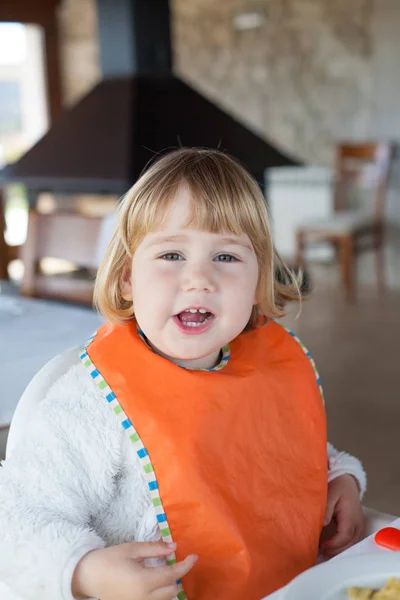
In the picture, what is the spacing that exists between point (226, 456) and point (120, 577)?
0.78 feet

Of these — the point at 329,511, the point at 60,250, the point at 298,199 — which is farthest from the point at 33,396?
the point at 298,199

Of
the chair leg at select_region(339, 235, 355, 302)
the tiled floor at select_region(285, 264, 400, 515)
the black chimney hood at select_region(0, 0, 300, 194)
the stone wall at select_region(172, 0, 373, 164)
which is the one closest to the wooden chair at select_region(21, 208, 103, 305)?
the black chimney hood at select_region(0, 0, 300, 194)

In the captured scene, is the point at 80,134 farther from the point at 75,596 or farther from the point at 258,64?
the point at 258,64

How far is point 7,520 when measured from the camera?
82 centimetres

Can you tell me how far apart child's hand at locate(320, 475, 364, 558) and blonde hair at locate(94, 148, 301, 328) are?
344mm

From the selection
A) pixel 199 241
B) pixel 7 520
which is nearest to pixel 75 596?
pixel 7 520

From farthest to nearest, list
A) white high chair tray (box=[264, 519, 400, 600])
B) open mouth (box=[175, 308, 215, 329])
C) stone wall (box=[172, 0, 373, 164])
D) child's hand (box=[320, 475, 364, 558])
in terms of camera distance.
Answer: stone wall (box=[172, 0, 373, 164]) < child's hand (box=[320, 475, 364, 558]) < open mouth (box=[175, 308, 215, 329]) < white high chair tray (box=[264, 519, 400, 600])

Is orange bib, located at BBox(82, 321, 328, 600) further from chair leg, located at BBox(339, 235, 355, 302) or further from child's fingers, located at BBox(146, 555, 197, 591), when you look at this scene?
chair leg, located at BBox(339, 235, 355, 302)

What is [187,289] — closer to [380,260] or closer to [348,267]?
[348,267]

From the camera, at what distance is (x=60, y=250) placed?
2.29 metres

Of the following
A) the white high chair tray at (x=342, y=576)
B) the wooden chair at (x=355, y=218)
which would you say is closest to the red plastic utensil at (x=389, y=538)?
the white high chair tray at (x=342, y=576)

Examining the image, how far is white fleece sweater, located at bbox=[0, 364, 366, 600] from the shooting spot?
2.64 feet

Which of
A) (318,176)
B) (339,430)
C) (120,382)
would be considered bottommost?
(339,430)

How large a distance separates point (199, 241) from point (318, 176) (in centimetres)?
470
